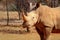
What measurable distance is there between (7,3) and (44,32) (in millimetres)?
5943

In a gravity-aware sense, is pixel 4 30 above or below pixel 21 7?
below

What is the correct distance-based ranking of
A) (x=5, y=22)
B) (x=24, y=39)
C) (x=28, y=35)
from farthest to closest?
(x=5, y=22)
(x=28, y=35)
(x=24, y=39)

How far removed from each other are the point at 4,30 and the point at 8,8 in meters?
2.27

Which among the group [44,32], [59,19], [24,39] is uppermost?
[59,19]

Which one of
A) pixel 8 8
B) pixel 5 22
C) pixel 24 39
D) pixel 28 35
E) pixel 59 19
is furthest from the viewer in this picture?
pixel 8 8

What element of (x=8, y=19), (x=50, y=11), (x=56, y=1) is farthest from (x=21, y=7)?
(x=50, y=11)

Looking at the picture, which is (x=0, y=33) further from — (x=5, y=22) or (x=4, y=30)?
(x=5, y=22)

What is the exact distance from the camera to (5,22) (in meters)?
8.60

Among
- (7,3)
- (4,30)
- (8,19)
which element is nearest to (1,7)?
(7,3)

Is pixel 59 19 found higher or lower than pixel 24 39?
higher

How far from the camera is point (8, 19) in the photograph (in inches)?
345

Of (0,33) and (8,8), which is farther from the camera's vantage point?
(8,8)

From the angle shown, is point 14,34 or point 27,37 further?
point 14,34

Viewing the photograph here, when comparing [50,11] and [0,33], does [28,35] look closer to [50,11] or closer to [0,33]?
[0,33]
